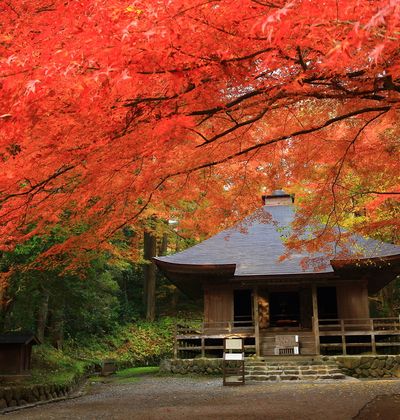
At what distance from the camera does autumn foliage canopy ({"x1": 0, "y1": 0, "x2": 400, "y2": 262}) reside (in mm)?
3293

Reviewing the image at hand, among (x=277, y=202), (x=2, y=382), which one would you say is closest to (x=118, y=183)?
(x=2, y=382)

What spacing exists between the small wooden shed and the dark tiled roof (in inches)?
192

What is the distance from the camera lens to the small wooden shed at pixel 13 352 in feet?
35.4

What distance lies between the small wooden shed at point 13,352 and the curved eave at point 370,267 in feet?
28.4

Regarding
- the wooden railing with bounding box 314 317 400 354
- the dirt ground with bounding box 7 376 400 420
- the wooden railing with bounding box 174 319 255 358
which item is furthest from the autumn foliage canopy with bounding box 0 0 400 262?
the wooden railing with bounding box 174 319 255 358

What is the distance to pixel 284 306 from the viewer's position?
55.3 ft

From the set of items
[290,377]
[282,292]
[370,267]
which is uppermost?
[370,267]


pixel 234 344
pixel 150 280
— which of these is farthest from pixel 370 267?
pixel 150 280

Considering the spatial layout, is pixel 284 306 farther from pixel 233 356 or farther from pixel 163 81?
pixel 163 81

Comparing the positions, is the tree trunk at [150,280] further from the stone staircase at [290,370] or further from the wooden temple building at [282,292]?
the stone staircase at [290,370]

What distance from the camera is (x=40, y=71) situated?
354cm

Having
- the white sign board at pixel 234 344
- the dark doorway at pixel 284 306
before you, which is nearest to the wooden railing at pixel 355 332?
the dark doorway at pixel 284 306

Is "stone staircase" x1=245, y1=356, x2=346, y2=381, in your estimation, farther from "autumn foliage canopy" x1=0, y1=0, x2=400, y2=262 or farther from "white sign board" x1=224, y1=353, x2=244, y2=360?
"autumn foliage canopy" x1=0, y1=0, x2=400, y2=262

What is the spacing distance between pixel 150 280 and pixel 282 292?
11.5 m
